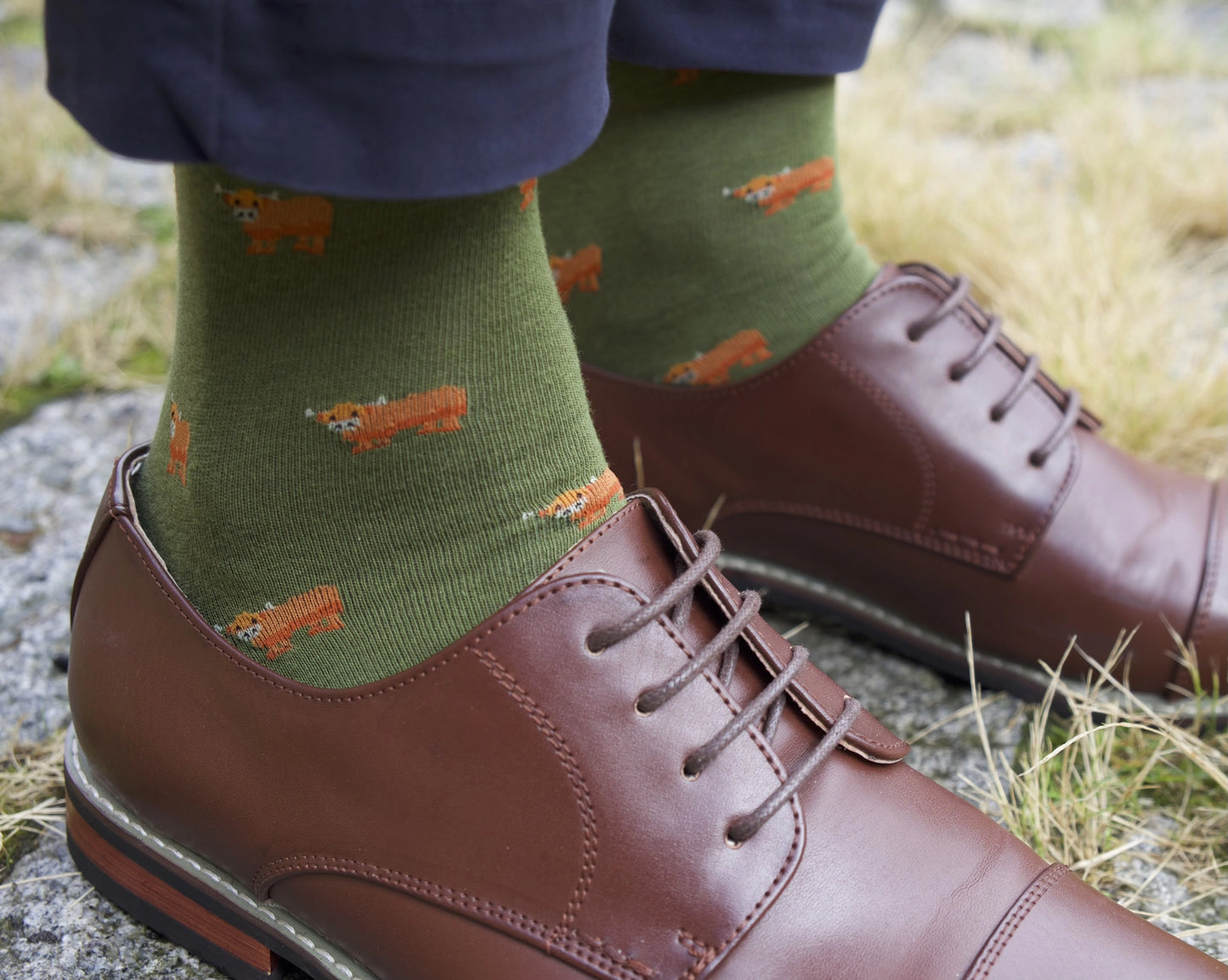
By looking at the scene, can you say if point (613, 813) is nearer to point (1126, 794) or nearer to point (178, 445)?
point (178, 445)

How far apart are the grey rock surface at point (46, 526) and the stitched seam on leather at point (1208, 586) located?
1084 mm

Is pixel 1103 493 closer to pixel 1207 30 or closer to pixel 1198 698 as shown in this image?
pixel 1198 698

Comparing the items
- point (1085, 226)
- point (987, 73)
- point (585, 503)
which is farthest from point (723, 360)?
point (987, 73)

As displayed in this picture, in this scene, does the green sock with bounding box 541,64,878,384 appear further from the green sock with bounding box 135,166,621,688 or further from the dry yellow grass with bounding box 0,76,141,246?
the dry yellow grass with bounding box 0,76,141,246

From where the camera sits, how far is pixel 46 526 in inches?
51.5

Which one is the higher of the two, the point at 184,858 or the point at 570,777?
the point at 570,777

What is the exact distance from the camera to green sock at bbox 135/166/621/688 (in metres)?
0.70

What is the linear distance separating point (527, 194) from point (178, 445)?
315 mm

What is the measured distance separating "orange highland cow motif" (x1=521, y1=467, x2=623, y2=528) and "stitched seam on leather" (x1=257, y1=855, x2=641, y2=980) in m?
0.25

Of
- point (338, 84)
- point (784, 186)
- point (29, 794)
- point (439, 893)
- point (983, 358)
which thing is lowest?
point (29, 794)

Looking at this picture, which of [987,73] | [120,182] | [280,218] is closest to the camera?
[280,218]

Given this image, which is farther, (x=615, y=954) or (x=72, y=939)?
(x=72, y=939)

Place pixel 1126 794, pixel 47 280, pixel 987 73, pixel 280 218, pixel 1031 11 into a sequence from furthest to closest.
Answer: pixel 1031 11, pixel 987 73, pixel 47 280, pixel 1126 794, pixel 280 218

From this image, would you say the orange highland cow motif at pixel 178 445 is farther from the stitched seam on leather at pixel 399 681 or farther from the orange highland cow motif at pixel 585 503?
the orange highland cow motif at pixel 585 503
